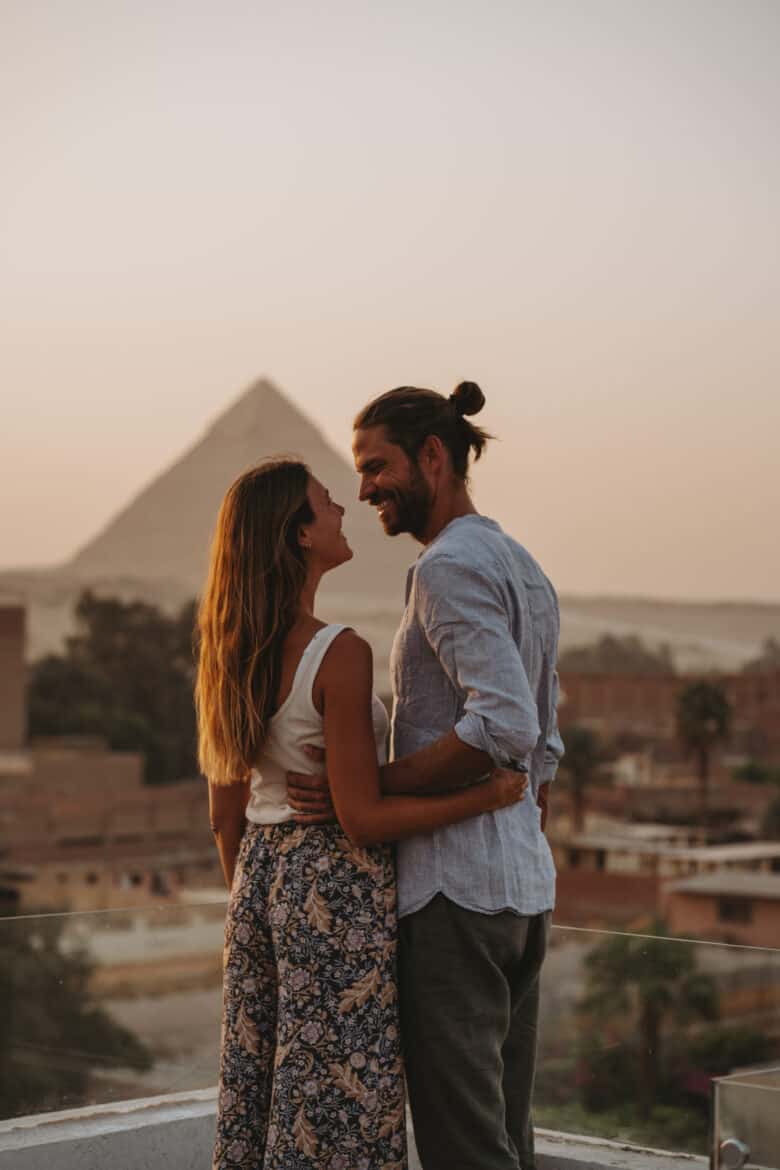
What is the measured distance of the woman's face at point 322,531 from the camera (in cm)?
237

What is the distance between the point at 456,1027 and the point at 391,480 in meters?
0.72

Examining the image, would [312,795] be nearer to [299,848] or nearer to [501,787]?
[299,848]

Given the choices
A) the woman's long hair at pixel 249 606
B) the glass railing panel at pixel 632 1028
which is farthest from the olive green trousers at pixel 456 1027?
the glass railing panel at pixel 632 1028

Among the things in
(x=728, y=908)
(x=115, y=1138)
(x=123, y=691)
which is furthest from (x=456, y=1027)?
(x=123, y=691)

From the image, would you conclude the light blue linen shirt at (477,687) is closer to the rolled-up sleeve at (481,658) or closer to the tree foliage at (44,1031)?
the rolled-up sleeve at (481,658)

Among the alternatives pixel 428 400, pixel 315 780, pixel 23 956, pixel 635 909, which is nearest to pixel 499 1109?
pixel 315 780

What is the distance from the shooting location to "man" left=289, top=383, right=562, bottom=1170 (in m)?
2.21

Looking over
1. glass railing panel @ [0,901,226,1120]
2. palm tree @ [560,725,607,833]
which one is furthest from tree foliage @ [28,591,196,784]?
glass railing panel @ [0,901,226,1120]

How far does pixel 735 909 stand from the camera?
51906mm

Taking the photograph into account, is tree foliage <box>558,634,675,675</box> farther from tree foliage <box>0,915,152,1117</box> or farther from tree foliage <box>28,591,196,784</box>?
tree foliage <box>0,915,152,1117</box>

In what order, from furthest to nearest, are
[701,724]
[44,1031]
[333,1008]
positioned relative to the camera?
[701,724] → [44,1031] → [333,1008]

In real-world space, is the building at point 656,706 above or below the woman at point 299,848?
above

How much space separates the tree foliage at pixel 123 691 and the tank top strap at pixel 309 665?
2844 inches

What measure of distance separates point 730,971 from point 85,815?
6412 centimetres
